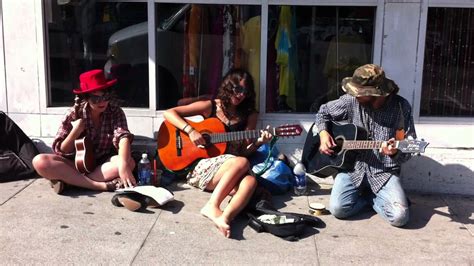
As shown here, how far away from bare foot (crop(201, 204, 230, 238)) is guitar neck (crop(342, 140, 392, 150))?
1.08 m

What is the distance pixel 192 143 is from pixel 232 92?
0.55 metres

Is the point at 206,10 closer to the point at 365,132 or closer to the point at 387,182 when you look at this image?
the point at 365,132

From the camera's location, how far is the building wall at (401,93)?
4832 millimetres

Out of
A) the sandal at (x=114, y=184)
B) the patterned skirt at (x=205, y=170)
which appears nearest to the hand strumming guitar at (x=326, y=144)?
the patterned skirt at (x=205, y=170)

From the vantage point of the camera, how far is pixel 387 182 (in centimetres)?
425

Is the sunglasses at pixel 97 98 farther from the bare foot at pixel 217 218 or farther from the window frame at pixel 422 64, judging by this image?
the window frame at pixel 422 64

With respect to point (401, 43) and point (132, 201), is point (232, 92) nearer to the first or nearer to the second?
point (132, 201)

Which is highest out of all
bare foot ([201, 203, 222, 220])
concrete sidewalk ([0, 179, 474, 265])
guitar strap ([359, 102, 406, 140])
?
guitar strap ([359, 102, 406, 140])

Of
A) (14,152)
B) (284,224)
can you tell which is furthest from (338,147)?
(14,152)

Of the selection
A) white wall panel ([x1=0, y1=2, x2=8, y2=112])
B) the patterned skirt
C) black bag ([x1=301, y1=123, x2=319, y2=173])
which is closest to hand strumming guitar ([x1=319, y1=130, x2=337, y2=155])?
black bag ([x1=301, y1=123, x2=319, y2=173])

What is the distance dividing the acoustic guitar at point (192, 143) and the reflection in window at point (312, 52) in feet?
2.35

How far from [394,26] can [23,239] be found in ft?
11.2

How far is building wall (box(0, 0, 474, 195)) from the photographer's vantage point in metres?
4.83

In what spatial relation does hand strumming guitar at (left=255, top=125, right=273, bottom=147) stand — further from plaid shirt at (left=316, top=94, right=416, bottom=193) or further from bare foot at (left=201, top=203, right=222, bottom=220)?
Answer: bare foot at (left=201, top=203, right=222, bottom=220)
